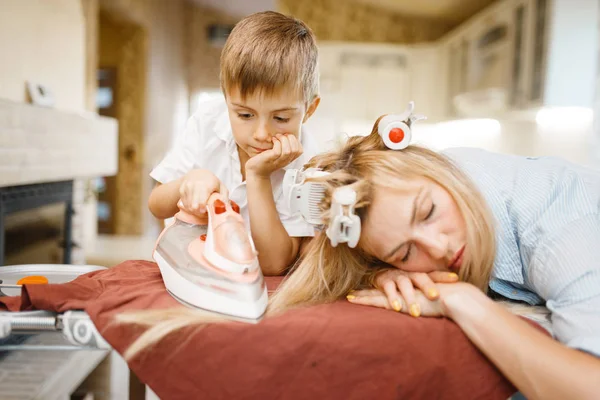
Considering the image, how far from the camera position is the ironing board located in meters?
0.66

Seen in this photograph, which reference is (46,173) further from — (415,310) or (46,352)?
(415,310)

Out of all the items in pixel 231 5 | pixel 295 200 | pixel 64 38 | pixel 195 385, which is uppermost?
pixel 231 5

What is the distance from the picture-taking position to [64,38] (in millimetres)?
2457

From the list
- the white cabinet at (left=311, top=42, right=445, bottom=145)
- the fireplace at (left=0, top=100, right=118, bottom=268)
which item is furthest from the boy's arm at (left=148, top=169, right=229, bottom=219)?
the white cabinet at (left=311, top=42, right=445, bottom=145)

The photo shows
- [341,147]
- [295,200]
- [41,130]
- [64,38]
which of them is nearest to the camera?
[295,200]

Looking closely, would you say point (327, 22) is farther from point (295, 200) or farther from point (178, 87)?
point (295, 200)

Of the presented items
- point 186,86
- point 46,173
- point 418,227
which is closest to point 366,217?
point 418,227

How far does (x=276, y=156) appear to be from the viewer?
93 centimetres

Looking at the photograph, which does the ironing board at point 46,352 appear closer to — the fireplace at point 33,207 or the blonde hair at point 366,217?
the blonde hair at point 366,217

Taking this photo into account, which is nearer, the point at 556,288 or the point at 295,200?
the point at 556,288

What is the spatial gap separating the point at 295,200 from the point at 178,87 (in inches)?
192

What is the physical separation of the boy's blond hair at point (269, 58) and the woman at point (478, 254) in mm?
160

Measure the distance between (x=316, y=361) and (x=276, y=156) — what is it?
426 mm

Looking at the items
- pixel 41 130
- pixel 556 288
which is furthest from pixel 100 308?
pixel 41 130
